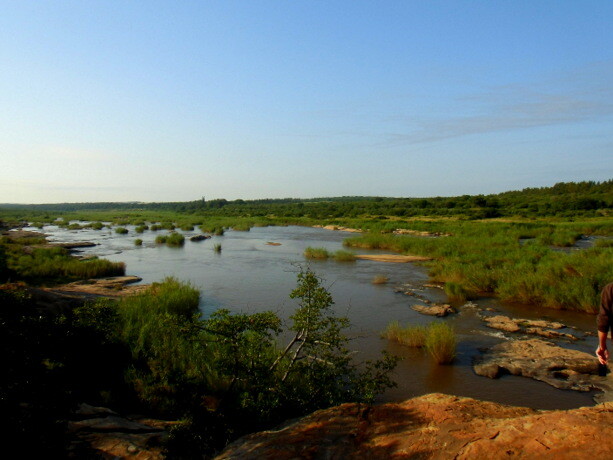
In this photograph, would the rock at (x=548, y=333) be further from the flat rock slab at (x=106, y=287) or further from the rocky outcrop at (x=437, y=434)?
the flat rock slab at (x=106, y=287)

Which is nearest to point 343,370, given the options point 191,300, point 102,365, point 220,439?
point 220,439

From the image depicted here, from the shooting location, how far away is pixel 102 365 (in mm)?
6535

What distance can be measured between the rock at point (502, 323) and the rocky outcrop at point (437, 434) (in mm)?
6321

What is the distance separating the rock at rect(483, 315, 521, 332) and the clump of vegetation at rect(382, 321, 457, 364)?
7.58ft

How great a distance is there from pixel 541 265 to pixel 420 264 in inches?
306

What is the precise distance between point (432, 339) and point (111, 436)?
6702 mm

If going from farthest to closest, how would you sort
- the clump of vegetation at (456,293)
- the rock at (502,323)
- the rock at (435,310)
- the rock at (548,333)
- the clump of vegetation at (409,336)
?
the clump of vegetation at (456,293)
the rock at (435,310)
the rock at (502,323)
the rock at (548,333)
the clump of vegetation at (409,336)

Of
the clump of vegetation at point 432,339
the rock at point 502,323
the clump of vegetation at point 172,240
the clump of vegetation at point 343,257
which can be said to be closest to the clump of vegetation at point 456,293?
the rock at point 502,323

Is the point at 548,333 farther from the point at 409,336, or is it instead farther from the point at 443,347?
the point at 409,336

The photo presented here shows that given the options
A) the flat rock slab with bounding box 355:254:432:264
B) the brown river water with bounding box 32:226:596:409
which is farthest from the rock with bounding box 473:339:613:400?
the flat rock slab with bounding box 355:254:432:264

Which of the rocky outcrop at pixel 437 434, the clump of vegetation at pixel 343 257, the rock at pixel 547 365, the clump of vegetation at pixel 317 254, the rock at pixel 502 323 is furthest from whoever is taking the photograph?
the clump of vegetation at pixel 317 254

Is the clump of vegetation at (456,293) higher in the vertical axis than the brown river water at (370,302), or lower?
higher

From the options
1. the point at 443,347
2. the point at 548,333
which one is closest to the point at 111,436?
the point at 443,347

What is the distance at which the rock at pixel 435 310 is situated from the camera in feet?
41.6
